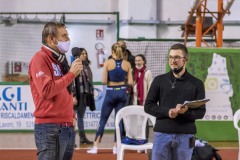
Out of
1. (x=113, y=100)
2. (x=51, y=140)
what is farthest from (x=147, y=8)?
(x=51, y=140)

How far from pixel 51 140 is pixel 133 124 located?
14.5 feet

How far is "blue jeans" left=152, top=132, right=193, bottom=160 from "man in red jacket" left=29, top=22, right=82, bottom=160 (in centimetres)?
85

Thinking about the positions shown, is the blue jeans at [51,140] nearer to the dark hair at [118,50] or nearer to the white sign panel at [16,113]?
the dark hair at [118,50]

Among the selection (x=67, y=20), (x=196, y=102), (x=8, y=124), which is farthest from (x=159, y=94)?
(x=67, y=20)

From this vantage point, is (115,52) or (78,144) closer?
(115,52)

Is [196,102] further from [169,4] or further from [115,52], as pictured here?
[169,4]

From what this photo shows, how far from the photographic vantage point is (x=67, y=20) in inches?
668

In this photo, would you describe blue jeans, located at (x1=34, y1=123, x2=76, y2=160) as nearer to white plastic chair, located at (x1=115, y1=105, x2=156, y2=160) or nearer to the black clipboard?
the black clipboard

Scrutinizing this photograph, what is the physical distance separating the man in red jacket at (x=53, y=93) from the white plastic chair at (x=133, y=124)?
116 inches

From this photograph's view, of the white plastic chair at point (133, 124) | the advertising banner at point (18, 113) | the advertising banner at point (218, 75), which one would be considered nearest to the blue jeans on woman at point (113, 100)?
the white plastic chair at point (133, 124)

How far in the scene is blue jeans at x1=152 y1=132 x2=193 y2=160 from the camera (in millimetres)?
4586

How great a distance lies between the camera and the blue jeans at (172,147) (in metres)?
4.59

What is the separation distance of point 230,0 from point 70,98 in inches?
411

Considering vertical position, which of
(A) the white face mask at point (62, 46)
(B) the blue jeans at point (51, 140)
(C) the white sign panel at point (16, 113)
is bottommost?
(C) the white sign panel at point (16, 113)
